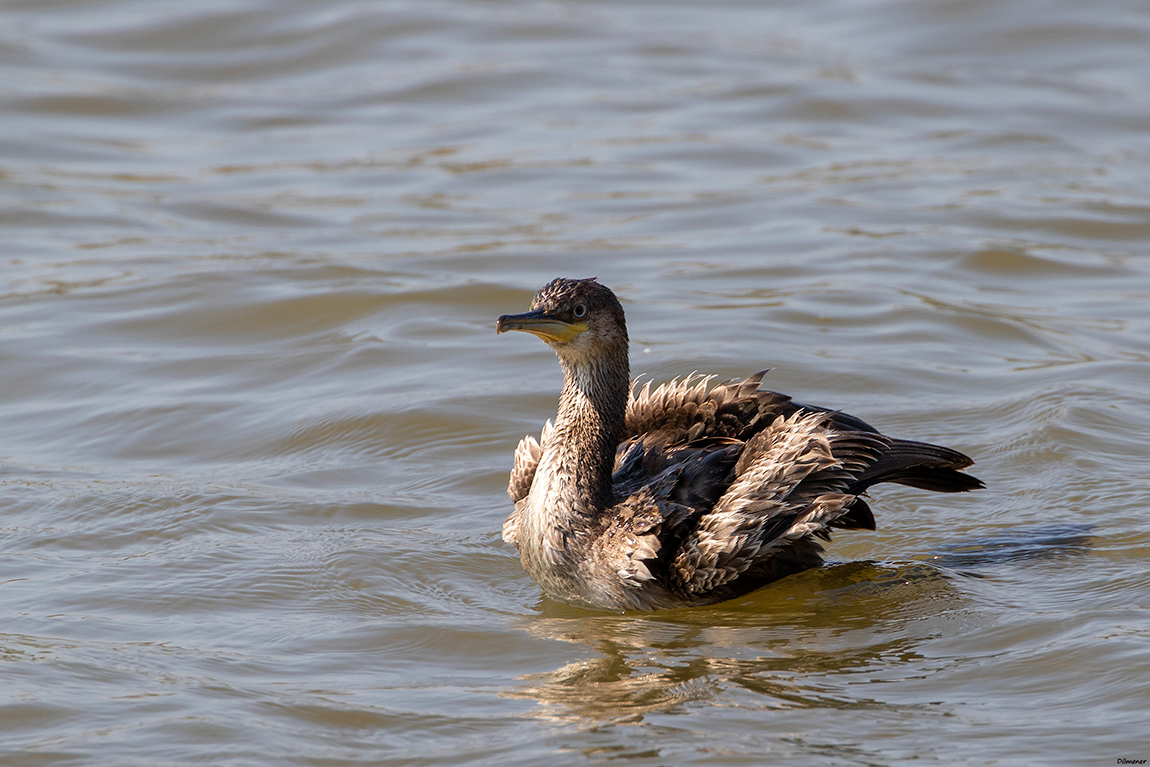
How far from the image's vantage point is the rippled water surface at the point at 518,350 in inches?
234

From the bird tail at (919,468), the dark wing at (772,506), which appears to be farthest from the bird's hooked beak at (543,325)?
the bird tail at (919,468)

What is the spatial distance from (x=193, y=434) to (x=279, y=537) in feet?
5.84

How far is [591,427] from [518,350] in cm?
366

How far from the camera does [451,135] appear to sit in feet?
50.8

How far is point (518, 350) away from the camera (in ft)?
34.8

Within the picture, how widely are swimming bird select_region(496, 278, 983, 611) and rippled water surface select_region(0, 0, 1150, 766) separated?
0.21 metres

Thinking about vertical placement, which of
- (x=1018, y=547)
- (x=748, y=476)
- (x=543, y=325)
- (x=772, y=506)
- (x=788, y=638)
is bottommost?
(x=788, y=638)

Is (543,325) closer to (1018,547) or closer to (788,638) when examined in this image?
(788,638)

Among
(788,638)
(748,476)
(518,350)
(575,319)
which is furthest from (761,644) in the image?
(518,350)

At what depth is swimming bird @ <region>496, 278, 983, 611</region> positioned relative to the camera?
6.68 metres

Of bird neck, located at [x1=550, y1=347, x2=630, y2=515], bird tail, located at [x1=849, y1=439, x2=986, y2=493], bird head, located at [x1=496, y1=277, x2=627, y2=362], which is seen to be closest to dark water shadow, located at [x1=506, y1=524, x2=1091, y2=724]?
bird tail, located at [x1=849, y1=439, x2=986, y2=493]

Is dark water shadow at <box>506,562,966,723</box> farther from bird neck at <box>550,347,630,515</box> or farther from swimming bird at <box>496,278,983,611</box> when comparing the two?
bird neck at <box>550,347,630,515</box>

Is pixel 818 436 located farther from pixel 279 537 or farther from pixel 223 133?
pixel 223 133

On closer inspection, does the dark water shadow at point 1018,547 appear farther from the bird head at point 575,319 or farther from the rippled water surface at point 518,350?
the bird head at point 575,319
